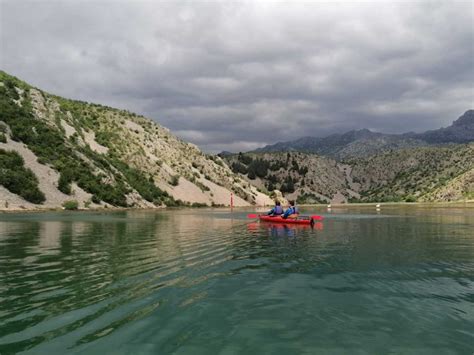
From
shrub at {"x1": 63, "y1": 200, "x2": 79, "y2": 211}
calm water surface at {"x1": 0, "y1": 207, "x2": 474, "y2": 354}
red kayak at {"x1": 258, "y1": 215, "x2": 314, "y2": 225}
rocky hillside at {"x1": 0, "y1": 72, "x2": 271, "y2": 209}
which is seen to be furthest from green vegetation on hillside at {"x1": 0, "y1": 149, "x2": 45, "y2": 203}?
calm water surface at {"x1": 0, "y1": 207, "x2": 474, "y2": 354}

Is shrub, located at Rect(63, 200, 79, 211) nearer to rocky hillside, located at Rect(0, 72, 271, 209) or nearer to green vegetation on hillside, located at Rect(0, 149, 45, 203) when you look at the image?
rocky hillside, located at Rect(0, 72, 271, 209)

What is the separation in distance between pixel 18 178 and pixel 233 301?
62777mm

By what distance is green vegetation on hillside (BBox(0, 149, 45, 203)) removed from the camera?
210 feet

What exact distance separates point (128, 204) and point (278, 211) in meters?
48.6

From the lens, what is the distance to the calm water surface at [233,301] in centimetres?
891

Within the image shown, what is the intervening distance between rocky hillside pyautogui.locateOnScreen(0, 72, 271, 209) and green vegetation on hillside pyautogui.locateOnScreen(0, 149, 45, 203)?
14cm

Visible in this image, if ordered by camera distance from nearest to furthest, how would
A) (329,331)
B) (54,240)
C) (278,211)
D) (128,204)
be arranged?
(329,331)
(54,240)
(278,211)
(128,204)

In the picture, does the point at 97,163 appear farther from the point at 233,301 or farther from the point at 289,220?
the point at 233,301

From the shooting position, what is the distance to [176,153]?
431 ft

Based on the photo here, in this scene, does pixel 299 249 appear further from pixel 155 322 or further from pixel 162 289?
pixel 155 322

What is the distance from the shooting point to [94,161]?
302 ft

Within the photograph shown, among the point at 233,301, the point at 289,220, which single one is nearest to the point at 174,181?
the point at 289,220

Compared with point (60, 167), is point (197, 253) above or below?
below

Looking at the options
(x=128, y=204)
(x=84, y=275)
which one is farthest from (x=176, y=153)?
(x=84, y=275)
